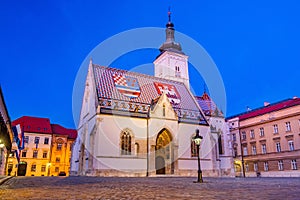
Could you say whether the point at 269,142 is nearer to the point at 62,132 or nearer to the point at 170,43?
the point at 170,43

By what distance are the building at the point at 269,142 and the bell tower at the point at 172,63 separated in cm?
1457

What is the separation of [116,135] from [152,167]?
5.31 m

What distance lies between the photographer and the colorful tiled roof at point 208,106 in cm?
3621

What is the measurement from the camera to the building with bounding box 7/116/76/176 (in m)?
53.5

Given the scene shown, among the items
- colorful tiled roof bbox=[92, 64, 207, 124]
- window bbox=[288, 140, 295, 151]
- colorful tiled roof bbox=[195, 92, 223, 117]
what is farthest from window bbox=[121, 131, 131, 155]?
window bbox=[288, 140, 295, 151]

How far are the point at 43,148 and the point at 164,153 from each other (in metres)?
37.9

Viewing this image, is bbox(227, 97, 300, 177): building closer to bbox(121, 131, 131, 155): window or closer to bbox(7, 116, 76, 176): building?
bbox(121, 131, 131, 155): window

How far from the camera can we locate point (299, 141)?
36.9m

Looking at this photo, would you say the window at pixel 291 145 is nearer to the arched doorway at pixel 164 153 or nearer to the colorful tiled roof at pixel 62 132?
the arched doorway at pixel 164 153

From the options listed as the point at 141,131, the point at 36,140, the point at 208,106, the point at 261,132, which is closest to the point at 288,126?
the point at 261,132

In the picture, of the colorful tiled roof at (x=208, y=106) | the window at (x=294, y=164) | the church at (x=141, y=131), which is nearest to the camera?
the church at (x=141, y=131)

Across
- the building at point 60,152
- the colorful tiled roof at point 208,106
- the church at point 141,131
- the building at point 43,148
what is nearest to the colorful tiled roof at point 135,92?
the church at point 141,131

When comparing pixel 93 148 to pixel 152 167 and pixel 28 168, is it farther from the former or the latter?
pixel 28 168

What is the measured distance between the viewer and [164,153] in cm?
2816
